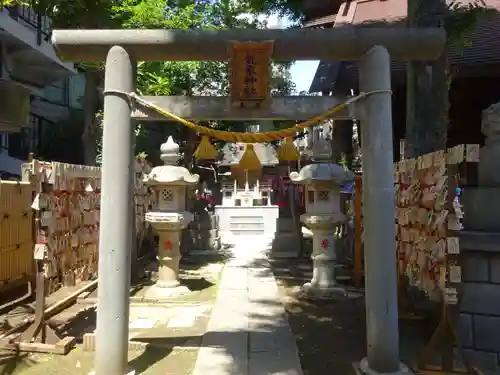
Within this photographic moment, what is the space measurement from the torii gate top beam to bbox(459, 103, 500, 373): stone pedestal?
1340 mm

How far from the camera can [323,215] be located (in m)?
9.05

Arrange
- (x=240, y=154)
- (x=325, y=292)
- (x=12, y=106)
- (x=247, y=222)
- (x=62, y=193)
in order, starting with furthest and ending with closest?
(x=240, y=154)
(x=247, y=222)
(x=12, y=106)
(x=325, y=292)
(x=62, y=193)

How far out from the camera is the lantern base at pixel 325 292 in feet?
28.9

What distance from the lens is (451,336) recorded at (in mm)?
4809

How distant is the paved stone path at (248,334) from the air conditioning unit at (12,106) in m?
6.17

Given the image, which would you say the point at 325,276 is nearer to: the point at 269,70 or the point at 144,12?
the point at 269,70

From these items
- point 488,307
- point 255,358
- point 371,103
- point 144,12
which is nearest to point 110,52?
point 371,103

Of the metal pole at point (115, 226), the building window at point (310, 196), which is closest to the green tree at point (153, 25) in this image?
the metal pole at point (115, 226)

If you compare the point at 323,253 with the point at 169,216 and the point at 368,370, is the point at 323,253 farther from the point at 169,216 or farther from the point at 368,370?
the point at 368,370

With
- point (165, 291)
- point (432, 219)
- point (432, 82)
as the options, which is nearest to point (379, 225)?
point (432, 219)

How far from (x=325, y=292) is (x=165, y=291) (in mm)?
3124

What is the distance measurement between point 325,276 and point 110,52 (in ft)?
19.9

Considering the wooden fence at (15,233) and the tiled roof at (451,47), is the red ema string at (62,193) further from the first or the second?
the tiled roof at (451,47)

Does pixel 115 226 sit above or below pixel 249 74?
below
